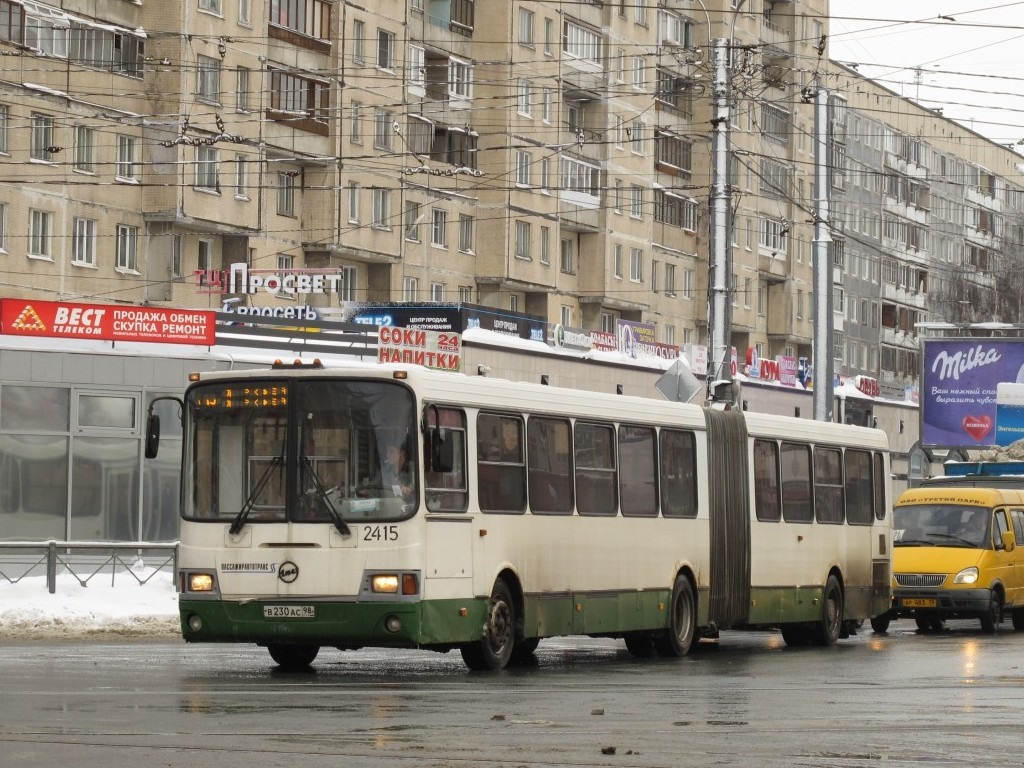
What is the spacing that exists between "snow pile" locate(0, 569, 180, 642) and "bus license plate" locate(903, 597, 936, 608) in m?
9.72

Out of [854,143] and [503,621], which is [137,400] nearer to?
[503,621]

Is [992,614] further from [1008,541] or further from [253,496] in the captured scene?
[253,496]

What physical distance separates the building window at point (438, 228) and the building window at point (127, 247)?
45.8ft

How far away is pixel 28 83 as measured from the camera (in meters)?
53.5

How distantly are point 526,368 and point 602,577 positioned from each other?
40.9 metres

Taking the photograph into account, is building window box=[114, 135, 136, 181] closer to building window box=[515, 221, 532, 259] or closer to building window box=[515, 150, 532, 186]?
building window box=[515, 150, 532, 186]

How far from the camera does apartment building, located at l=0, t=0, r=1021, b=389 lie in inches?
2156

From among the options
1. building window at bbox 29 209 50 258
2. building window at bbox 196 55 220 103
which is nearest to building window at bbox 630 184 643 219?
building window at bbox 196 55 220 103

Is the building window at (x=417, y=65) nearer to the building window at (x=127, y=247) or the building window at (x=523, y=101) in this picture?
the building window at (x=523, y=101)

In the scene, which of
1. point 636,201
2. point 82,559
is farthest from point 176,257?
point 82,559

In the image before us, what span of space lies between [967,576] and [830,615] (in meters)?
4.47

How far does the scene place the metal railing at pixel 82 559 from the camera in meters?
28.7

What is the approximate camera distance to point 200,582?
18.6 meters

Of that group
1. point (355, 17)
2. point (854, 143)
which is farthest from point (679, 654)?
point (854, 143)
